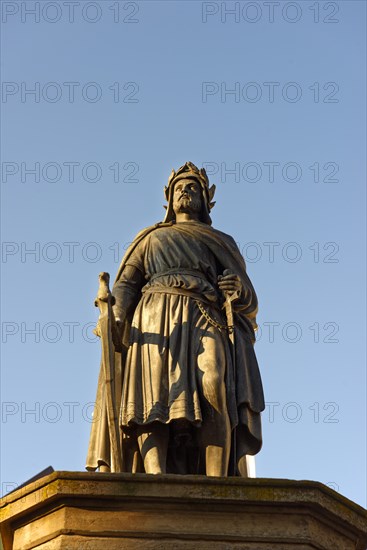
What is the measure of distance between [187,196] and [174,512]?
181 inches

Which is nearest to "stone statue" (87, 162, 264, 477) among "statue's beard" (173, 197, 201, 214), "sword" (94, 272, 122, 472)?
"sword" (94, 272, 122, 472)

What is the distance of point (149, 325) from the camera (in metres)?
12.8

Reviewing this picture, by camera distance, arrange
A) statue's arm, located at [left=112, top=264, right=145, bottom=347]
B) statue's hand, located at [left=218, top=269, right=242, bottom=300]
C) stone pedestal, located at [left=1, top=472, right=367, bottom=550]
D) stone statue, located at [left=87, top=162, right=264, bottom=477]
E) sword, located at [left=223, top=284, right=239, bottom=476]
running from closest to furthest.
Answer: stone pedestal, located at [left=1, top=472, right=367, bottom=550], stone statue, located at [left=87, top=162, right=264, bottom=477], sword, located at [left=223, top=284, right=239, bottom=476], statue's arm, located at [left=112, top=264, right=145, bottom=347], statue's hand, located at [left=218, top=269, right=242, bottom=300]

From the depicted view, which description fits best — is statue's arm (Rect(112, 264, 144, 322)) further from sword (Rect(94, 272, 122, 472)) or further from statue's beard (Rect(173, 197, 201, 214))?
statue's beard (Rect(173, 197, 201, 214))

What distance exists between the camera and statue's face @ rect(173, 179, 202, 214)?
46.5 feet

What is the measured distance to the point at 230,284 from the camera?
1325 cm

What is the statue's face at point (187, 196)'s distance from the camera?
46.5ft

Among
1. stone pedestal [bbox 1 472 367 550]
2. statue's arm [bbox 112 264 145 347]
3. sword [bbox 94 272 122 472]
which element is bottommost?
stone pedestal [bbox 1 472 367 550]

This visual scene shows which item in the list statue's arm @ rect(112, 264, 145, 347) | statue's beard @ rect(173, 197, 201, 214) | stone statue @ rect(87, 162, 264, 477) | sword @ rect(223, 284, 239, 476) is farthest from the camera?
statue's beard @ rect(173, 197, 201, 214)

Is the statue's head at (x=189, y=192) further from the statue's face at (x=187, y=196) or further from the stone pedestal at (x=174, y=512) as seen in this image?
the stone pedestal at (x=174, y=512)

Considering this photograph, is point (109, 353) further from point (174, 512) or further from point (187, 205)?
point (187, 205)

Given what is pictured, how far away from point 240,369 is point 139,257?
194 cm

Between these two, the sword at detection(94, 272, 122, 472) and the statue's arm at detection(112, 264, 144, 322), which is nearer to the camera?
the sword at detection(94, 272, 122, 472)

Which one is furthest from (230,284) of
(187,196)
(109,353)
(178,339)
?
(109,353)
